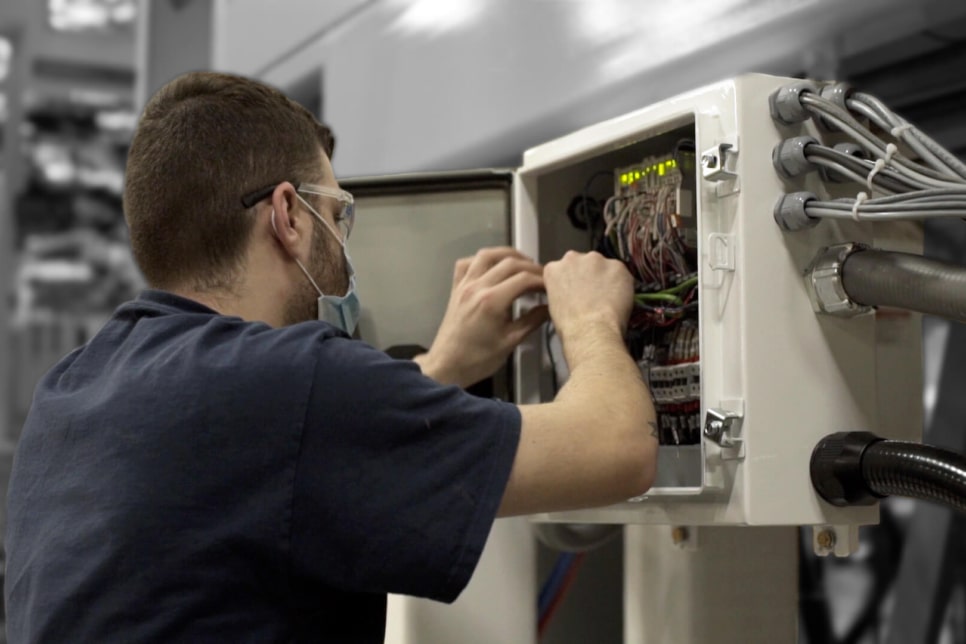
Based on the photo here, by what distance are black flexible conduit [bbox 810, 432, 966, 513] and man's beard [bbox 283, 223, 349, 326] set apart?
51 cm

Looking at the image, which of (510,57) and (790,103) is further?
(510,57)

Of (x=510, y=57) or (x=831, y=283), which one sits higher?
(x=510, y=57)

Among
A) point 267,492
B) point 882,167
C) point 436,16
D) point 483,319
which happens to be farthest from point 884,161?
point 436,16

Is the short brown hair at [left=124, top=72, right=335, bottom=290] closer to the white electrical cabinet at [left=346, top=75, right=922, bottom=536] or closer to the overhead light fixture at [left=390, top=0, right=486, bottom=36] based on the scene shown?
the white electrical cabinet at [left=346, top=75, right=922, bottom=536]

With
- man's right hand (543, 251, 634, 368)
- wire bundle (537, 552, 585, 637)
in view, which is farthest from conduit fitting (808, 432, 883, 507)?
wire bundle (537, 552, 585, 637)

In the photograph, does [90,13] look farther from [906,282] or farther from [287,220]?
[906,282]

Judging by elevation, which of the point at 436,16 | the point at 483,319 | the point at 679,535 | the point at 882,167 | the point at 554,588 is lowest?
the point at 554,588

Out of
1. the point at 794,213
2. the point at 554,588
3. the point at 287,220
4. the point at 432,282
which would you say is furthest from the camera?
the point at 554,588

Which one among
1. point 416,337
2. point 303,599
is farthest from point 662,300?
point 303,599

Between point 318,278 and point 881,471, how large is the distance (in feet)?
1.87

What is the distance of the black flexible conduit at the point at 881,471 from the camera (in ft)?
3.06

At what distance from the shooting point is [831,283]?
39.4 inches

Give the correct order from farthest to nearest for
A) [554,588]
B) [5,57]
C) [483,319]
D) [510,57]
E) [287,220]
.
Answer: [5,57]
[510,57]
[554,588]
[483,319]
[287,220]

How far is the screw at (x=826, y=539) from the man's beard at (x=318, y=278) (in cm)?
54
